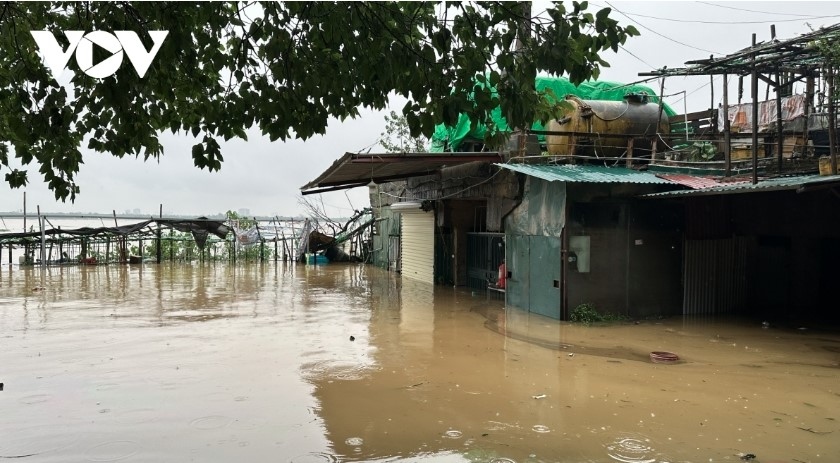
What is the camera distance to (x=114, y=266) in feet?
82.3

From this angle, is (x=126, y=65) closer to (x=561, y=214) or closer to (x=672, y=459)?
(x=672, y=459)

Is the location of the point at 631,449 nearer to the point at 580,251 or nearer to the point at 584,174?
the point at 580,251

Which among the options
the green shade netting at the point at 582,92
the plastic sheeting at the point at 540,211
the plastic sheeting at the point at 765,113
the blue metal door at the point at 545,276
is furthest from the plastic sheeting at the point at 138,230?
the plastic sheeting at the point at 765,113

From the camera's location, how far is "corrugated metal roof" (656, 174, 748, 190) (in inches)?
435

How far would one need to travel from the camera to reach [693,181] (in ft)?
38.5

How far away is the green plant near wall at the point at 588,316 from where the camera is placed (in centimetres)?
1148

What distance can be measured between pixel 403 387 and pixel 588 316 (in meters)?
5.66

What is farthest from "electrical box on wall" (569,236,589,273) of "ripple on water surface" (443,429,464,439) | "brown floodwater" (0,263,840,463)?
"ripple on water surface" (443,429,464,439)

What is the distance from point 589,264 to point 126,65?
30.7ft

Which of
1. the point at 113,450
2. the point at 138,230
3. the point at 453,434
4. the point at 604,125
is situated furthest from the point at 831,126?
the point at 138,230

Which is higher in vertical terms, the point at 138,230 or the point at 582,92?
the point at 582,92

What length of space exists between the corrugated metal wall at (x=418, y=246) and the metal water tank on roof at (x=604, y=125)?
6.29 m

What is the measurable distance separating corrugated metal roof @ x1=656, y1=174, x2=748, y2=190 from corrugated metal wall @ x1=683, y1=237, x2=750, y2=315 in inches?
50.4

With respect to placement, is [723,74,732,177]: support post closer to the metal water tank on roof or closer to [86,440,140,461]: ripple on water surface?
the metal water tank on roof
